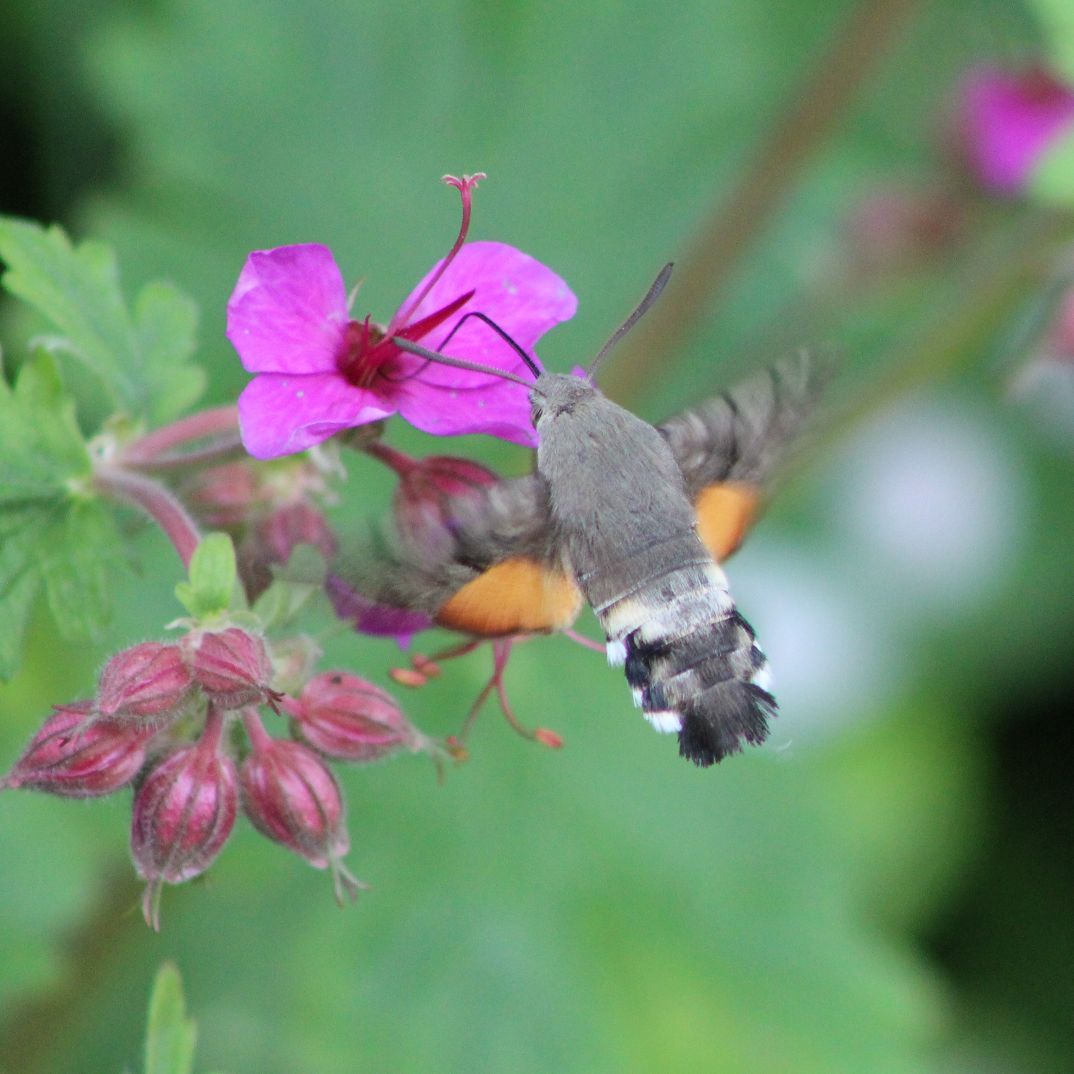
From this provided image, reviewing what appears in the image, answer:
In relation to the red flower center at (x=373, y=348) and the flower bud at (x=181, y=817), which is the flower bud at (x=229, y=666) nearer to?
the flower bud at (x=181, y=817)

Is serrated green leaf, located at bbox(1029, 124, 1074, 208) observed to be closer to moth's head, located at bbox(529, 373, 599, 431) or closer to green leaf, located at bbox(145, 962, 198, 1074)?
moth's head, located at bbox(529, 373, 599, 431)

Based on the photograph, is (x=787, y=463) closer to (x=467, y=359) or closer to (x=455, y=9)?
(x=467, y=359)

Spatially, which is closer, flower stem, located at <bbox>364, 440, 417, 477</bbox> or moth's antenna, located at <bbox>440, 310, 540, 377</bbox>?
moth's antenna, located at <bbox>440, 310, 540, 377</bbox>

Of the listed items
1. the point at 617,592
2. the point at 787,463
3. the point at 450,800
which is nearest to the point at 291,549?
the point at 617,592

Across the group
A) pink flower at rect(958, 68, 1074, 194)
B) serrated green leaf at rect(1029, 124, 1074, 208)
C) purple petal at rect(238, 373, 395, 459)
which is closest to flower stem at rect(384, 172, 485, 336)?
purple petal at rect(238, 373, 395, 459)

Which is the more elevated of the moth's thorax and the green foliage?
the moth's thorax

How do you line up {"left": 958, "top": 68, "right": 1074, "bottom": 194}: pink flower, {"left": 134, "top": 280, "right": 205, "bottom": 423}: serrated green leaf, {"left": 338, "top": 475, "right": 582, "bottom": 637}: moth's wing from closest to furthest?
{"left": 338, "top": 475, "right": 582, "bottom": 637}: moth's wing < {"left": 134, "top": 280, "right": 205, "bottom": 423}: serrated green leaf < {"left": 958, "top": 68, "right": 1074, "bottom": 194}: pink flower

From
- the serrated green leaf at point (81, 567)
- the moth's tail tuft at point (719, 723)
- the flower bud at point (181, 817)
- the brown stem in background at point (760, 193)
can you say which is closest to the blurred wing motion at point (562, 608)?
the moth's tail tuft at point (719, 723)

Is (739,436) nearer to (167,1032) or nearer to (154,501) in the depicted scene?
(154,501)
